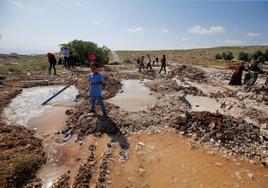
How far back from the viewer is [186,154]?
15.4 ft

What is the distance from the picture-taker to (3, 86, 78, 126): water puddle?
6946mm

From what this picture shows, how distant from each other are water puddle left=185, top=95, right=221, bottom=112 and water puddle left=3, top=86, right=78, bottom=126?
17.6 feet


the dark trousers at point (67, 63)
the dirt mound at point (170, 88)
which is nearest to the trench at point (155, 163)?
the dirt mound at point (170, 88)

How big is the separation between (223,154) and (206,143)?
49 cm

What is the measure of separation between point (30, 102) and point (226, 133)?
760 cm


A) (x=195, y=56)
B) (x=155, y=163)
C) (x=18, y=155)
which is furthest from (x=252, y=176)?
(x=195, y=56)

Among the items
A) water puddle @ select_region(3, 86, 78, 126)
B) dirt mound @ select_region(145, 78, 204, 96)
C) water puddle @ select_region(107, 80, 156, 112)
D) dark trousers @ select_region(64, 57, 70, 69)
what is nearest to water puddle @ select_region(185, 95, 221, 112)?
dirt mound @ select_region(145, 78, 204, 96)

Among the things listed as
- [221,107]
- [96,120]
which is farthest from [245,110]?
[96,120]

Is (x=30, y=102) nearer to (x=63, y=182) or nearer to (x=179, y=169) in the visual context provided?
(x=63, y=182)

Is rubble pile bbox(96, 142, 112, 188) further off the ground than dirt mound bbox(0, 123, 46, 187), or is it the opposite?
dirt mound bbox(0, 123, 46, 187)

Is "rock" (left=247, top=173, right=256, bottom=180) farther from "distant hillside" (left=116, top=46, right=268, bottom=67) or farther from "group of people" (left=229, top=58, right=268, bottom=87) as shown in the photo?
"distant hillside" (left=116, top=46, right=268, bottom=67)

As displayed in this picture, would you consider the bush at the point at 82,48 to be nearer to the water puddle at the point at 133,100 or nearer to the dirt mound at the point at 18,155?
the water puddle at the point at 133,100

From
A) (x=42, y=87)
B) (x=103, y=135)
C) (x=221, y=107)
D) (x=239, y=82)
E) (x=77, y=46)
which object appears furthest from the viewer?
(x=77, y=46)

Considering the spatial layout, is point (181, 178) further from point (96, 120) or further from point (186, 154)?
point (96, 120)
